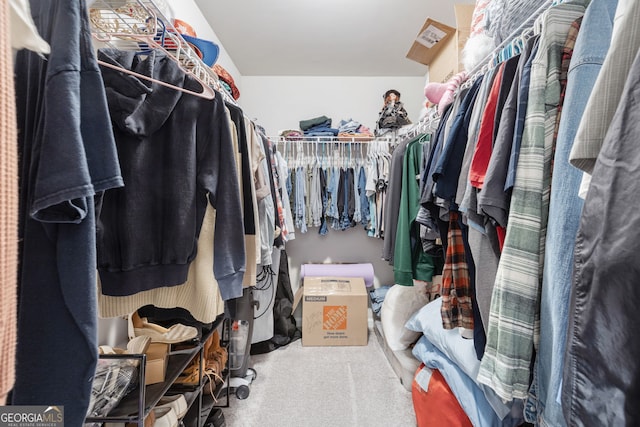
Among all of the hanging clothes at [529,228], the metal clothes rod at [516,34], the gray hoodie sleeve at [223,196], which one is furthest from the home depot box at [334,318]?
the metal clothes rod at [516,34]

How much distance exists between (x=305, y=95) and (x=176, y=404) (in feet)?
8.93

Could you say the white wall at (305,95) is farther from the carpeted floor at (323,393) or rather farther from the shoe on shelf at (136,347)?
the shoe on shelf at (136,347)

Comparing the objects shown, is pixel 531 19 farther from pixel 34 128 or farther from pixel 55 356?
pixel 55 356

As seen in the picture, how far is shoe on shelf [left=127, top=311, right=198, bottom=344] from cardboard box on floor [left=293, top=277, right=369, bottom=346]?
4.38 feet

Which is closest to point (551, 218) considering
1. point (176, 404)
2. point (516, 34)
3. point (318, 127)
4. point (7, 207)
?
point (516, 34)

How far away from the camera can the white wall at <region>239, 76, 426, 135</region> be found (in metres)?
2.87

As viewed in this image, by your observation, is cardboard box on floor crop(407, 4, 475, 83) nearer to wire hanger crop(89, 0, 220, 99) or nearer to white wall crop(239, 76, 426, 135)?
white wall crop(239, 76, 426, 135)

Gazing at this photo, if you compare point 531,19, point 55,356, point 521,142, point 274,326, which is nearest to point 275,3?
point 531,19

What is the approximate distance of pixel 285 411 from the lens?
1598 millimetres

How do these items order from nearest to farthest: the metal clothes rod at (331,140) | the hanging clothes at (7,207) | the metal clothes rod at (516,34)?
the hanging clothes at (7,207) → the metal clothes rod at (516,34) → the metal clothes rod at (331,140)

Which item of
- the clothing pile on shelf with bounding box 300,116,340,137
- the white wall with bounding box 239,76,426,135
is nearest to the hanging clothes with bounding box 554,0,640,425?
the clothing pile on shelf with bounding box 300,116,340,137

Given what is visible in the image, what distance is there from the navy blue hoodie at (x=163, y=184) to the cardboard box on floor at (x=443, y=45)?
1.38 metres

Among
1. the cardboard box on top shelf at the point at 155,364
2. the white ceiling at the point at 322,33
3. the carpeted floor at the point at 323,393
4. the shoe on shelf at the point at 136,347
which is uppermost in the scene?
the white ceiling at the point at 322,33

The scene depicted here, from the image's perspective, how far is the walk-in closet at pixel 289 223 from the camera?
0.36 m
